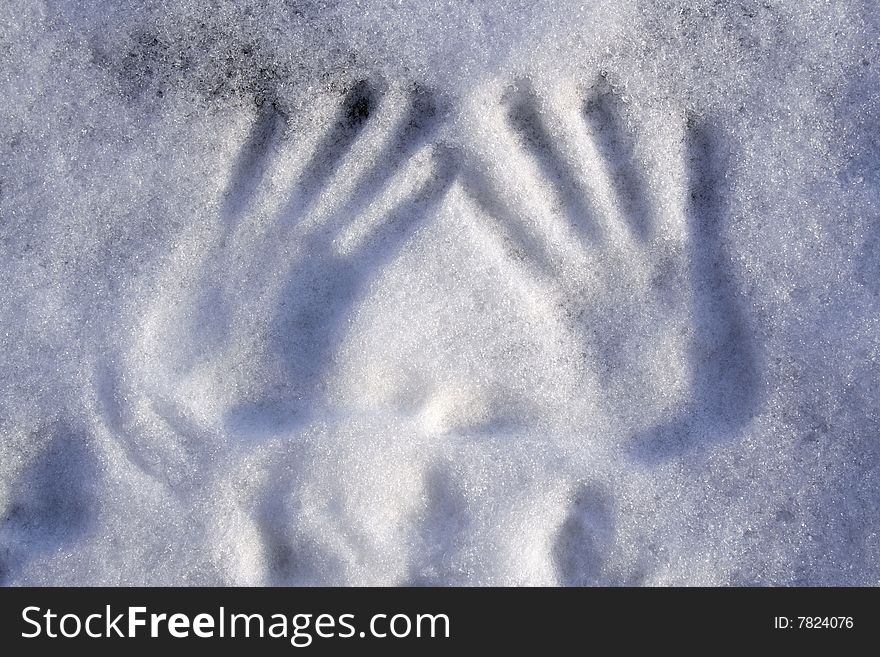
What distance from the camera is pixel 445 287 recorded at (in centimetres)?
170

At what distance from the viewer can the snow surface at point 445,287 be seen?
5.54 feet

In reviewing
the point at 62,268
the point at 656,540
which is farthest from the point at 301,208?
the point at 656,540

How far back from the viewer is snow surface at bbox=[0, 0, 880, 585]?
1688mm

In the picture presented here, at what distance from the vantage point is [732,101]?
1.71m

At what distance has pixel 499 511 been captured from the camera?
5.51 ft

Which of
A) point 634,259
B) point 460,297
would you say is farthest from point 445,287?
point 634,259

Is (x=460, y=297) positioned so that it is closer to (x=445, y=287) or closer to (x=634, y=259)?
(x=445, y=287)

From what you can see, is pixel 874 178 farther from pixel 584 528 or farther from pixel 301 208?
pixel 301 208

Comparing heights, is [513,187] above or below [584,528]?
above

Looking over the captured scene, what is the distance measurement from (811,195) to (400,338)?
838mm

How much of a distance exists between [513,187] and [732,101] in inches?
17.9
